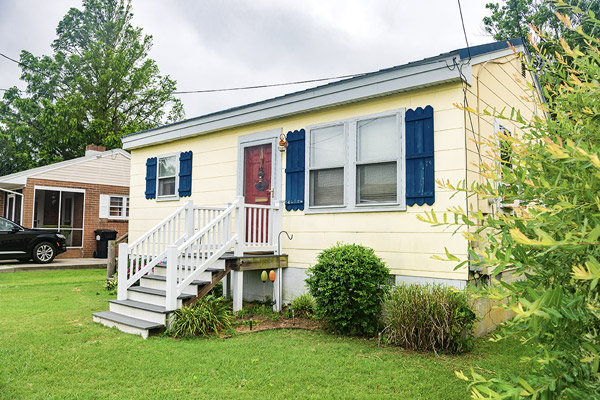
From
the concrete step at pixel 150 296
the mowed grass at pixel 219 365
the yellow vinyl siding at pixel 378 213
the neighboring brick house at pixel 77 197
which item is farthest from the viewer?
the neighboring brick house at pixel 77 197

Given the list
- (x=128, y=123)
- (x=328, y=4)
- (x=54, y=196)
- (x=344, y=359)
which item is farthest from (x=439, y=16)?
(x=128, y=123)

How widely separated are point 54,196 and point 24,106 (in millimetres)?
11373

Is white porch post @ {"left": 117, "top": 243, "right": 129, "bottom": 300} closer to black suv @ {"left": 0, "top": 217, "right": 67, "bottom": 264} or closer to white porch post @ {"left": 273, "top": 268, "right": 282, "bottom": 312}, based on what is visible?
white porch post @ {"left": 273, "top": 268, "right": 282, "bottom": 312}

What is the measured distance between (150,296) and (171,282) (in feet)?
2.33

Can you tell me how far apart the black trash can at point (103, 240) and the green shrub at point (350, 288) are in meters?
11.9

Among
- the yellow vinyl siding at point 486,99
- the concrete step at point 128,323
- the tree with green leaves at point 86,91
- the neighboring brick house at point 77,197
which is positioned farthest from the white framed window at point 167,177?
the tree with green leaves at point 86,91

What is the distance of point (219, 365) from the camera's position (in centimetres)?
417

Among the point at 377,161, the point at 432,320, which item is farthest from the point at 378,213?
the point at 432,320

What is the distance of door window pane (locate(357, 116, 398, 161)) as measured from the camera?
5941mm

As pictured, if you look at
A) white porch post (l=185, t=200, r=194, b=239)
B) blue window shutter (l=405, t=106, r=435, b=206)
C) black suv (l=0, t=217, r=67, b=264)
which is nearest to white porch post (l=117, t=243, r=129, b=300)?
white porch post (l=185, t=200, r=194, b=239)

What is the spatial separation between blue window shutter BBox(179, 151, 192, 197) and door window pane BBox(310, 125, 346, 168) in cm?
298

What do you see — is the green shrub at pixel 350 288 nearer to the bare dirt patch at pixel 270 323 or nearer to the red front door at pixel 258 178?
the bare dirt patch at pixel 270 323

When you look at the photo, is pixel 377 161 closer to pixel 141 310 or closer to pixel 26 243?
pixel 141 310

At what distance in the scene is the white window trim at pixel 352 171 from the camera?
5.76m
